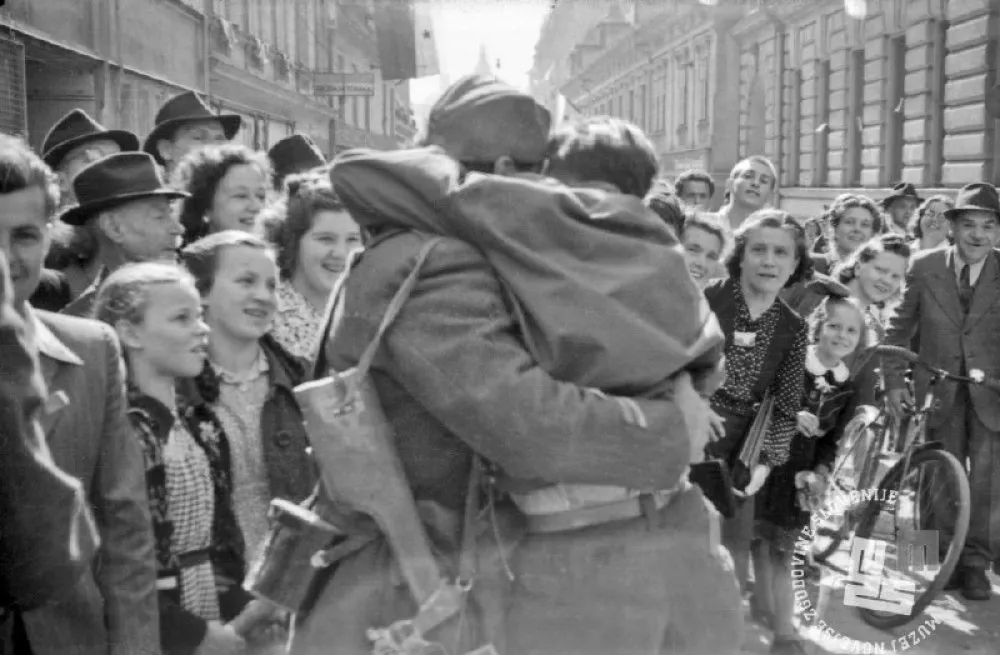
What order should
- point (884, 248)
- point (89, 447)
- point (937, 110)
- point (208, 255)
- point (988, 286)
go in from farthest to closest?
point (937, 110)
point (988, 286)
point (884, 248)
point (208, 255)
point (89, 447)

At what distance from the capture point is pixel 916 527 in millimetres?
4910

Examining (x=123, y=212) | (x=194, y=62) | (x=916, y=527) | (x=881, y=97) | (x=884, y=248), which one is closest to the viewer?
(x=123, y=212)

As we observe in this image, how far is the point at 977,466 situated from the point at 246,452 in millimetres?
3815

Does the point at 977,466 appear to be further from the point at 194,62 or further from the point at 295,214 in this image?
the point at 194,62

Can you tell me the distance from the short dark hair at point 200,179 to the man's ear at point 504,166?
1743mm

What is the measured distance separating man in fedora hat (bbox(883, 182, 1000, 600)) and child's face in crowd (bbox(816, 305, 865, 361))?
0.91 meters

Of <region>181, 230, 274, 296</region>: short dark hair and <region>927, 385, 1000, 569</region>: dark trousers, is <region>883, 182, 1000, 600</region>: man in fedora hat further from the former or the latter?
<region>181, 230, 274, 296</region>: short dark hair

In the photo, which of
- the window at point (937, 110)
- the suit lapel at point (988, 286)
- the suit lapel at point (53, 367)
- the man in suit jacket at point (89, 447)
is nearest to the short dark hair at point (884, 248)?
the suit lapel at point (988, 286)

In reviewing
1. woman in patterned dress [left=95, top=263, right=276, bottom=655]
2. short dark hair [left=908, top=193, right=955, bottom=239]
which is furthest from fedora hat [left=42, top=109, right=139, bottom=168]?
short dark hair [left=908, top=193, right=955, bottom=239]

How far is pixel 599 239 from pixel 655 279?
119 mm

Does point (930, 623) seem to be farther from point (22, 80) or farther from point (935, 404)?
point (22, 80)

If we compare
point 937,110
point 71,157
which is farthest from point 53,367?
point 937,110

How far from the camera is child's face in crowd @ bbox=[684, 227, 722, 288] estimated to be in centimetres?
422

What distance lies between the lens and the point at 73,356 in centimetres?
195
